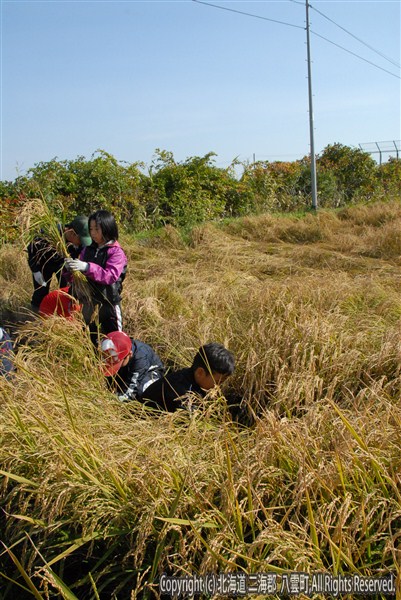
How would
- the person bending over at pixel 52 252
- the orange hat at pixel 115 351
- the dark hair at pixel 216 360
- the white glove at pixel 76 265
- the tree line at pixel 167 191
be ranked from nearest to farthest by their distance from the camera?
the dark hair at pixel 216 360, the orange hat at pixel 115 351, the white glove at pixel 76 265, the person bending over at pixel 52 252, the tree line at pixel 167 191

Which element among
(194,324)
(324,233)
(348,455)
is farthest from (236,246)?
(348,455)

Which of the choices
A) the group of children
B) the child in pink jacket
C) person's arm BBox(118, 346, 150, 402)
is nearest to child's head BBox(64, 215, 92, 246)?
the group of children

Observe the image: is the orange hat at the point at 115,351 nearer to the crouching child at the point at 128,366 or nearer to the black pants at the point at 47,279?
the crouching child at the point at 128,366

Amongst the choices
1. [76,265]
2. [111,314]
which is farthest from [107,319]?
[76,265]

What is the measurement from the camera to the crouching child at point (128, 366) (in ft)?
11.3

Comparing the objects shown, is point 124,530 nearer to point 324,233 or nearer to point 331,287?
point 331,287

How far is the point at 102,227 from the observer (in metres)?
4.06

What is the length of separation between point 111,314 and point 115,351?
2.13 ft

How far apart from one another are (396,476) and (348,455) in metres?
0.18

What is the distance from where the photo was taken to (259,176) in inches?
524

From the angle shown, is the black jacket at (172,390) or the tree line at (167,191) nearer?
the black jacket at (172,390)

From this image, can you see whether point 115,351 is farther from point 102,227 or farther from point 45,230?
point 45,230

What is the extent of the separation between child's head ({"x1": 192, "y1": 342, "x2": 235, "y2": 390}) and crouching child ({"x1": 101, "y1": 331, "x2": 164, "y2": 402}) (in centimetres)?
51

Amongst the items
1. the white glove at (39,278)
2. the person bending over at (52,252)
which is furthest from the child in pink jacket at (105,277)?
the white glove at (39,278)
